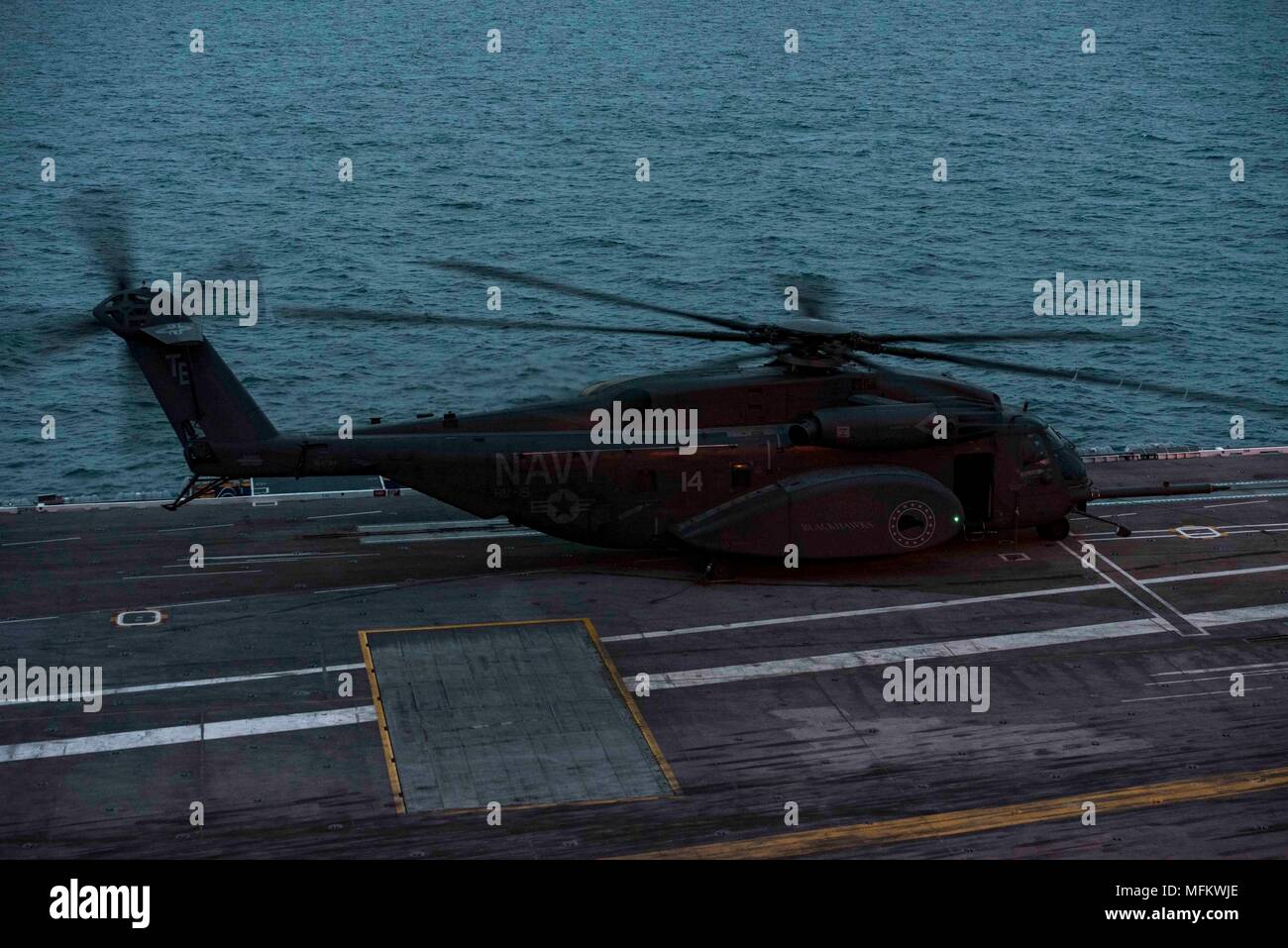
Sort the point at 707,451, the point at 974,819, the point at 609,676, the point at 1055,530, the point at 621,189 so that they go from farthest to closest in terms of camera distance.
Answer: the point at 621,189 → the point at 1055,530 → the point at 707,451 → the point at 609,676 → the point at 974,819

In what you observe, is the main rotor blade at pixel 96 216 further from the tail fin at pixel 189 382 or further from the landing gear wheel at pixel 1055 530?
the landing gear wheel at pixel 1055 530

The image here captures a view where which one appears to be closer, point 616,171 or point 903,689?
point 903,689

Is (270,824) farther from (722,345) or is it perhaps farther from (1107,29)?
(1107,29)

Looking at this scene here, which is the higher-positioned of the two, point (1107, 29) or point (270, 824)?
point (1107, 29)

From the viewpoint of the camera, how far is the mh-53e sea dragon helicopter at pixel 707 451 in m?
39.3

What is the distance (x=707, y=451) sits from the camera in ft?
136

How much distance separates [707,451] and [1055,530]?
10.8 meters

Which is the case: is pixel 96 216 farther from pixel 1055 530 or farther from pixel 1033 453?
pixel 1055 530

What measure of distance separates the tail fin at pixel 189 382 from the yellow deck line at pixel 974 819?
16857mm

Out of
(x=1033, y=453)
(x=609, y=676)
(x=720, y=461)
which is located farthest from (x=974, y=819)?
(x=1033, y=453)

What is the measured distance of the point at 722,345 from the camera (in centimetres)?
8262

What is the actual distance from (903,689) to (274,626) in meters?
15.2

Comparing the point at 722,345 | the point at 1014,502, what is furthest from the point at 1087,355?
the point at 1014,502

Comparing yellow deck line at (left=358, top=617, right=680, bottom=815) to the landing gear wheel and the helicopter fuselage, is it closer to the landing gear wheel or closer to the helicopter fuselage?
the helicopter fuselage
